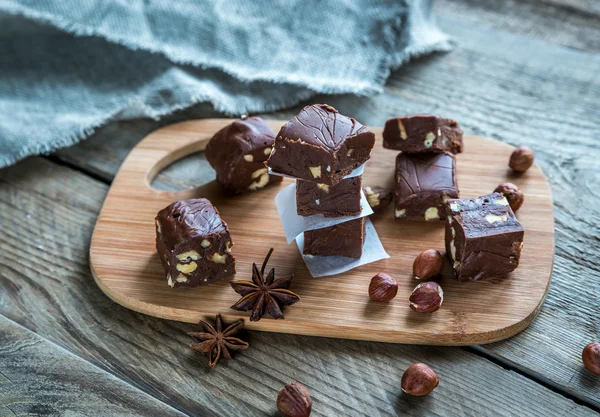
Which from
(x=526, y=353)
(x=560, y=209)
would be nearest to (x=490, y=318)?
(x=526, y=353)

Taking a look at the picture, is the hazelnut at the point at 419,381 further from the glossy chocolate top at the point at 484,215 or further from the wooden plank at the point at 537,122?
the glossy chocolate top at the point at 484,215

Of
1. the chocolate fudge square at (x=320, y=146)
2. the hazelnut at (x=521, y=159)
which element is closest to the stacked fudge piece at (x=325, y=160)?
the chocolate fudge square at (x=320, y=146)

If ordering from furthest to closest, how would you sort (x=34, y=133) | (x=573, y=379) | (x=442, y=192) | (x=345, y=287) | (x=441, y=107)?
1. (x=441, y=107)
2. (x=34, y=133)
3. (x=442, y=192)
4. (x=345, y=287)
5. (x=573, y=379)

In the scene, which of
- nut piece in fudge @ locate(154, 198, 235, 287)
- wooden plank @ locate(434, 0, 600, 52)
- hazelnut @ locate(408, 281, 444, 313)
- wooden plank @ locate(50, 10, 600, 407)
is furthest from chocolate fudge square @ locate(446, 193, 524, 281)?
wooden plank @ locate(434, 0, 600, 52)

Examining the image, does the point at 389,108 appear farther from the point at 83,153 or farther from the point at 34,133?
the point at 34,133

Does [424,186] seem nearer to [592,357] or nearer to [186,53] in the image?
[592,357]

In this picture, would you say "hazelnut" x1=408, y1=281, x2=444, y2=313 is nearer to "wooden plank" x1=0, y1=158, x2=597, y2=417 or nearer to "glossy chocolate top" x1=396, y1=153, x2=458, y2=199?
"wooden plank" x1=0, y1=158, x2=597, y2=417
